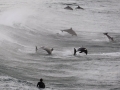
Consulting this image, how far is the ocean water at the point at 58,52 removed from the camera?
2222cm

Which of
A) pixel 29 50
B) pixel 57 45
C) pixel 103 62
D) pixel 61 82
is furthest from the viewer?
pixel 57 45

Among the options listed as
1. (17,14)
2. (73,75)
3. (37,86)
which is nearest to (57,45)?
(73,75)

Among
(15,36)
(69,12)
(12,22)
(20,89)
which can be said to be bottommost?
(20,89)

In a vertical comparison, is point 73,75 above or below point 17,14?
below

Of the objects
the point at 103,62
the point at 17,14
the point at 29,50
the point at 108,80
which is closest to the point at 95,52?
the point at 103,62

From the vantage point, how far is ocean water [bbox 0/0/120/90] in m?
22.2

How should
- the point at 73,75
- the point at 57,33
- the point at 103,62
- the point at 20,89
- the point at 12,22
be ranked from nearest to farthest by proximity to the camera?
the point at 20,89, the point at 73,75, the point at 103,62, the point at 57,33, the point at 12,22

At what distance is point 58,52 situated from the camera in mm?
29625

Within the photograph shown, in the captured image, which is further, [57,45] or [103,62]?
[57,45]

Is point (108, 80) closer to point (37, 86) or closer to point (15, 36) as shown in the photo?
point (37, 86)

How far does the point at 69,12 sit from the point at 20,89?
3742 centimetres

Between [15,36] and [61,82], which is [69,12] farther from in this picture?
[61,82]

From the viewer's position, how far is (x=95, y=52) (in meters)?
30.1

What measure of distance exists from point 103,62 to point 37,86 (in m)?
7.61
